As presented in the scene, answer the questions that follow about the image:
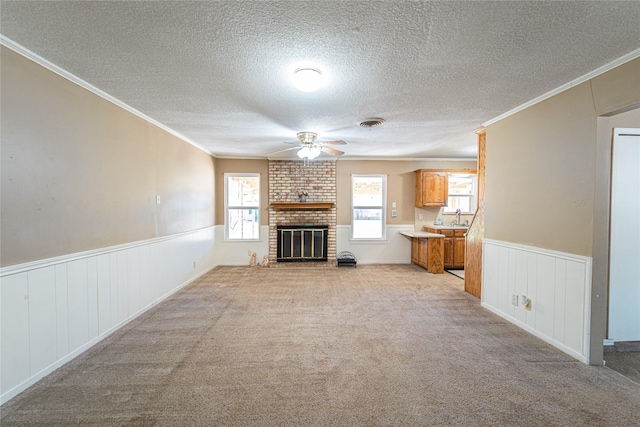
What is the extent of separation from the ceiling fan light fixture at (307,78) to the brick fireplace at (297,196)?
3755 mm

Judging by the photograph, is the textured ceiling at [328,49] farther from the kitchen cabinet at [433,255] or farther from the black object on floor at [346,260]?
the black object on floor at [346,260]

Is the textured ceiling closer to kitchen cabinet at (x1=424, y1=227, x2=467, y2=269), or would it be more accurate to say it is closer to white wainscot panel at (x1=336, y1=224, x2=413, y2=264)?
kitchen cabinet at (x1=424, y1=227, x2=467, y2=269)

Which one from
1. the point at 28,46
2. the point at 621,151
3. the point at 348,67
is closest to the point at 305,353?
the point at 348,67

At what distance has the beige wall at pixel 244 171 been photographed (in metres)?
5.88

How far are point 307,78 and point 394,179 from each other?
4.44 metres

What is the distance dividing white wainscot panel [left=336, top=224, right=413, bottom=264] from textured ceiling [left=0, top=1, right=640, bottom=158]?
3429mm

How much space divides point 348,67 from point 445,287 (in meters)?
3.78

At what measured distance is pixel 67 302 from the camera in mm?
2188

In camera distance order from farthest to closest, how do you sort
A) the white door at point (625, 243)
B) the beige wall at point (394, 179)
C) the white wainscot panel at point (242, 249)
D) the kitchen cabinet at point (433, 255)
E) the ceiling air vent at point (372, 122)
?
1. the beige wall at point (394, 179)
2. the white wainscot panel at point (242, 249)
3. the kitchen cabinet at point (433, 255)
4. the ceiling air vent at point (372, 122)
5. the white door at point (625, 243)

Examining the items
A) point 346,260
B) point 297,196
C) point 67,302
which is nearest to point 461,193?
point 346,260

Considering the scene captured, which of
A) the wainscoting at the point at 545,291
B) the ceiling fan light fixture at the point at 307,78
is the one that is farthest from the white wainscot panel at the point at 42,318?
the wainscoting at the point at 545,291

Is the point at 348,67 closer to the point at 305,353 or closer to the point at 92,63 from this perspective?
the point at 92,63

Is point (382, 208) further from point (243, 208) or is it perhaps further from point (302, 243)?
point (243, 208)

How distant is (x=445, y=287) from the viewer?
4.30 meters
